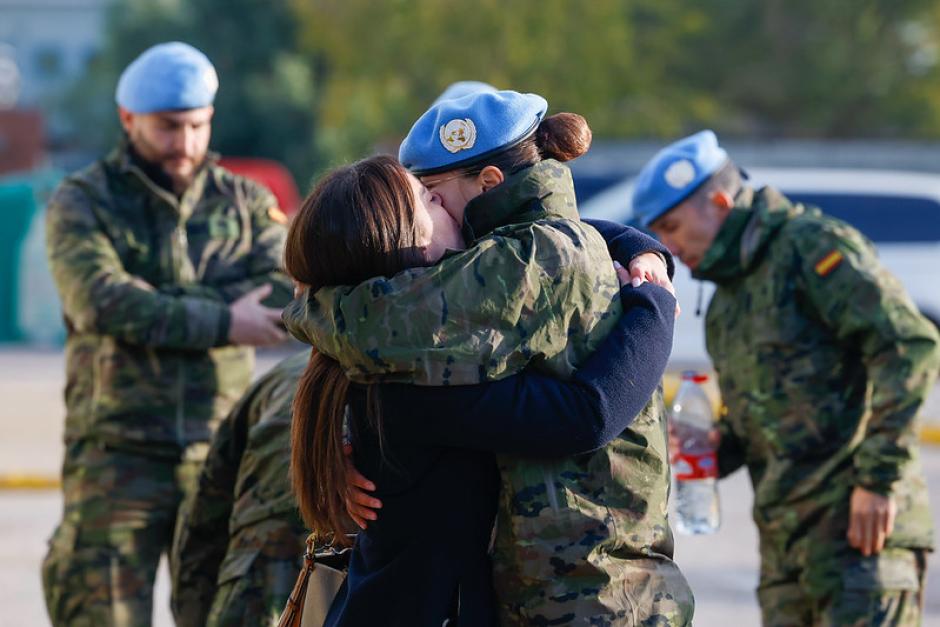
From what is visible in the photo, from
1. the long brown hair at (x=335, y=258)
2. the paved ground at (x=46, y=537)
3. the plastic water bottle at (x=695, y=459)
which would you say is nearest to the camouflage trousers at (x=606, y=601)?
the long brown hair at (x=335, y=258)

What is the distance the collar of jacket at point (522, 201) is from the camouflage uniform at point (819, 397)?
1822 mm

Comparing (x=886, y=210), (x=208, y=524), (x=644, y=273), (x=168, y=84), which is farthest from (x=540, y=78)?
(x=644, y=273)

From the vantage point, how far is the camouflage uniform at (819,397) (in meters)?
4.29

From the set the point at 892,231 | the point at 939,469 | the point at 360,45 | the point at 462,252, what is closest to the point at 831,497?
the point at 462,252

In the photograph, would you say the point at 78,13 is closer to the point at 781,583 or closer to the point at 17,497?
the point at 17,497

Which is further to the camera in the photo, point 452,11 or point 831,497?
point 452,11

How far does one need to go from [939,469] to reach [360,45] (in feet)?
63.0

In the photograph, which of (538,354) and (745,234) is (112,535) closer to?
(745,234)

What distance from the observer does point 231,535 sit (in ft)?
12.2

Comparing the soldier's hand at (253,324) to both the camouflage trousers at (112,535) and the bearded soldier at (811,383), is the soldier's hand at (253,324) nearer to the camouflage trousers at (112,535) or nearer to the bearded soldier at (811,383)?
the camouflage trousers at (112,535)

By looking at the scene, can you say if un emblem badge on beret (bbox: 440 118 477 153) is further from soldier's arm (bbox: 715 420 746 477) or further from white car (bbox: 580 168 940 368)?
white car (bbox: 580 168 940 368)

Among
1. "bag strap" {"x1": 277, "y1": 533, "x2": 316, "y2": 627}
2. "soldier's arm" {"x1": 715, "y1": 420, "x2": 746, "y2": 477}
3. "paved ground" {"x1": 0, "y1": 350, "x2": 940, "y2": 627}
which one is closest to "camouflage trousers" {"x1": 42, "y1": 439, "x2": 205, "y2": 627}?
"soldier's arm" {"x1": 715, "y1": 420, "x2": 746, "y2": 477}

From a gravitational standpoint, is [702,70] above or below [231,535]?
below

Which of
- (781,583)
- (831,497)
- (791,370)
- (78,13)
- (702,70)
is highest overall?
(791,370)
